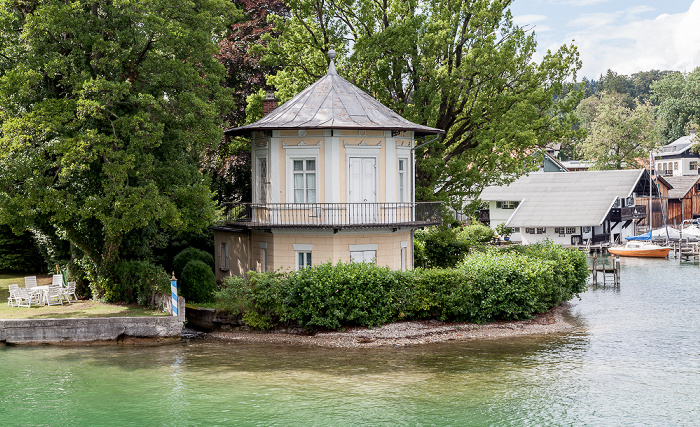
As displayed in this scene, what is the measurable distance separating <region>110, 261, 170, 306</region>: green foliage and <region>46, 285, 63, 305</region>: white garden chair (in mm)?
1905

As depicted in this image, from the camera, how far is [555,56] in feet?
135

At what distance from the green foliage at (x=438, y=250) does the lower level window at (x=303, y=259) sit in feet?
30.3

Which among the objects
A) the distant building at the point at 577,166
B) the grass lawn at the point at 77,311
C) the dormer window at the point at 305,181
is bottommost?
the grass lawn at the point at 77,311

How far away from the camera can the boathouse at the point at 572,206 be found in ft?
226

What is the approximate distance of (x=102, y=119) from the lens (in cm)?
2930

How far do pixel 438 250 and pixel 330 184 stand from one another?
1095cm

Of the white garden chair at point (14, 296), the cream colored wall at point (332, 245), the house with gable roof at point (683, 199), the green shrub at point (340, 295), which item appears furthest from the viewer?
the house with gable roof at point (683, 199)

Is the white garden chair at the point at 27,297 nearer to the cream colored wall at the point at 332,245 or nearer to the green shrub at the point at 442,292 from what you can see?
the cream colored wall at the point at 332,245

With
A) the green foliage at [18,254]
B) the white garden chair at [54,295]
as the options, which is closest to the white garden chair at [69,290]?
the white garden chair at [54,295]

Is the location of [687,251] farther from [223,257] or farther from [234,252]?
[234,252]

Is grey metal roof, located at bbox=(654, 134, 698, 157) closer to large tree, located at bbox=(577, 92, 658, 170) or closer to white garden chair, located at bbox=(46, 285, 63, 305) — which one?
large tree, located at bbox=(577, 92, 658, 170)

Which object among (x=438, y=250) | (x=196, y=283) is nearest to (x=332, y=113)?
(x=196, y=283)

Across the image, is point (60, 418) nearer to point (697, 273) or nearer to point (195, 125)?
point (195, 125)

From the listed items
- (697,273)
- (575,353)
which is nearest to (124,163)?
(575,353)
